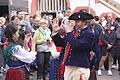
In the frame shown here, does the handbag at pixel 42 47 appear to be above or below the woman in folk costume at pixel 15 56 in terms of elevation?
below

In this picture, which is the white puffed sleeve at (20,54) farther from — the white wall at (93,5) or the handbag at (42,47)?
the white wall at (93,5)

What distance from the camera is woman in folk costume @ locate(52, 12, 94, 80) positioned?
6352mm

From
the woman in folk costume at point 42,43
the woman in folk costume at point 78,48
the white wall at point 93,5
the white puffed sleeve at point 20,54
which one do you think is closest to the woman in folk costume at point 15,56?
the white puffed sleeve at point 20,54

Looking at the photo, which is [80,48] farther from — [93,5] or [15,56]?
[93,5]

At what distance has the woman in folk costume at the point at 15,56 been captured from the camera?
676 centimetres

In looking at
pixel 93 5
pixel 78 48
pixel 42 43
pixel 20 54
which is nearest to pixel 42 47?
pixel 42 43

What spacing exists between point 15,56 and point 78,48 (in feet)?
3.87

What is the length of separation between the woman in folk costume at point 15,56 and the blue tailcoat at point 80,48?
0.80 metres

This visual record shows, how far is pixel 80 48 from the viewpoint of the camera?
20.9 feet

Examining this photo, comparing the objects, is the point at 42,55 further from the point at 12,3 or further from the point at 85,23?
the point at 12,3

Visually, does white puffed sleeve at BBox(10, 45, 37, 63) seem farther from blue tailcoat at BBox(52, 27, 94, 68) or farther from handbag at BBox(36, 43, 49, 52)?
handbag at BBox(36, 43, 49, 52)

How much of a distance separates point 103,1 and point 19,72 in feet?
64.4

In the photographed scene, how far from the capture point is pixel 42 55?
10242 mm

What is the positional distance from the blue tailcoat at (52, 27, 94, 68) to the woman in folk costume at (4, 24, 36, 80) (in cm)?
80
